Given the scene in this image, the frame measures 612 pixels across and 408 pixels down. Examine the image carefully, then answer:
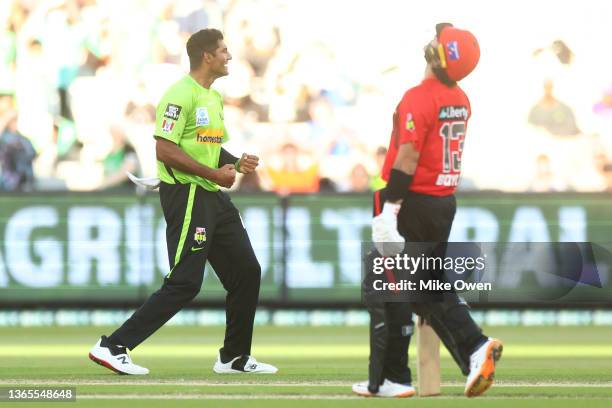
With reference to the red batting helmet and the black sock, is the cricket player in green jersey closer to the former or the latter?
the black sock

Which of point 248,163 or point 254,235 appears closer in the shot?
point 248,163

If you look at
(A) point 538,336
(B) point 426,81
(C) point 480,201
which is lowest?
(A) point 538,336

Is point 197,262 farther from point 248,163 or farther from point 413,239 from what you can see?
point 413,239

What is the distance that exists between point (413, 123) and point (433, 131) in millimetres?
138

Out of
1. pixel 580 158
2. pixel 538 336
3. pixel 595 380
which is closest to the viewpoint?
pixel 595 380

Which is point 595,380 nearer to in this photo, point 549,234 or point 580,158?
point 549,234

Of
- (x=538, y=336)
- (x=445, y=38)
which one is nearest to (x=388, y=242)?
(x=445, y=38)

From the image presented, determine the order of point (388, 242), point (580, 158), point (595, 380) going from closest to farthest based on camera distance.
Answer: point (388, 242)
point (595, 380)
point (580, 158)

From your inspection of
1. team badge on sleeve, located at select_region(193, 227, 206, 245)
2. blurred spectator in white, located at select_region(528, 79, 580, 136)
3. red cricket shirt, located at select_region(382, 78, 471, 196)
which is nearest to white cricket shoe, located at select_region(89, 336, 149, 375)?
team badge on sleeve, located at select_region(193, 227, 206, 245)

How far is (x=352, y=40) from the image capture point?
1897 cm

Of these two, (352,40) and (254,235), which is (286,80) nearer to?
(352,40)

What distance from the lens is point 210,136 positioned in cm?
973

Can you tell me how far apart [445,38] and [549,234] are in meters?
7.78

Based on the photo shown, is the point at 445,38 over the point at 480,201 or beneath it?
over
